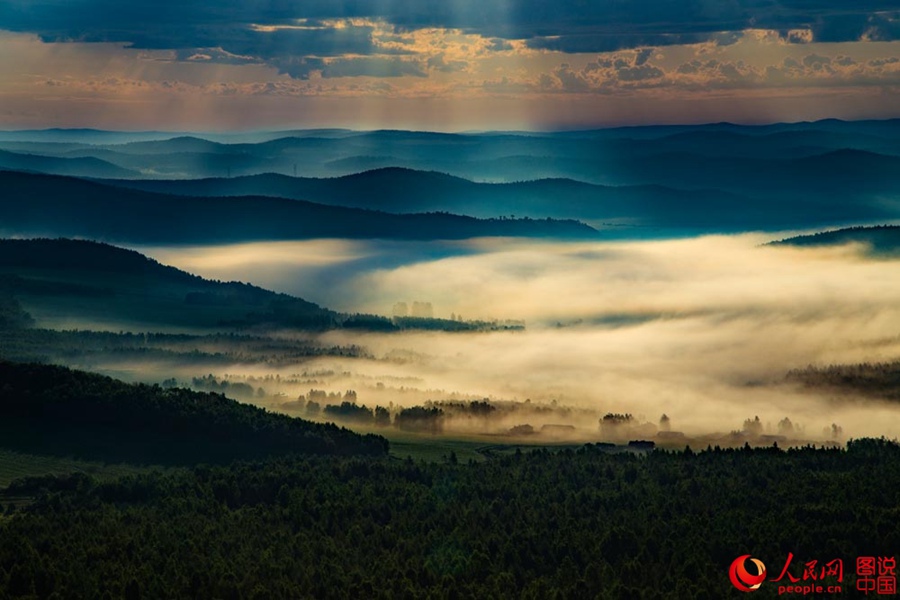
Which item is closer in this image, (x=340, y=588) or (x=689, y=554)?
(x=340, y=588)

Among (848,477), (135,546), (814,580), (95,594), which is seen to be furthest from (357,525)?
(848,477)

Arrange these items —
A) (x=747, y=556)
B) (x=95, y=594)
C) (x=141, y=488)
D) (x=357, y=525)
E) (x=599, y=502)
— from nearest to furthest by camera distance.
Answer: (x=95, y=594), (x=747, y=556), (x=357, y=525), (x=599, y=502), (x=141, y=488)

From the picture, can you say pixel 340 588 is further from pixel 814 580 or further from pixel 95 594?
pixel 814 580

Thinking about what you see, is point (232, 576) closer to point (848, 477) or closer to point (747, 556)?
point (747, 556)

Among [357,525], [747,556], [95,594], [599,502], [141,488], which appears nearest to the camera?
[95,594]

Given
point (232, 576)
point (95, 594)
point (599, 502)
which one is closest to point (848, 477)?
point (599, 502)

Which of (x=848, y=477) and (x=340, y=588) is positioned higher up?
(x=848, y=477)
